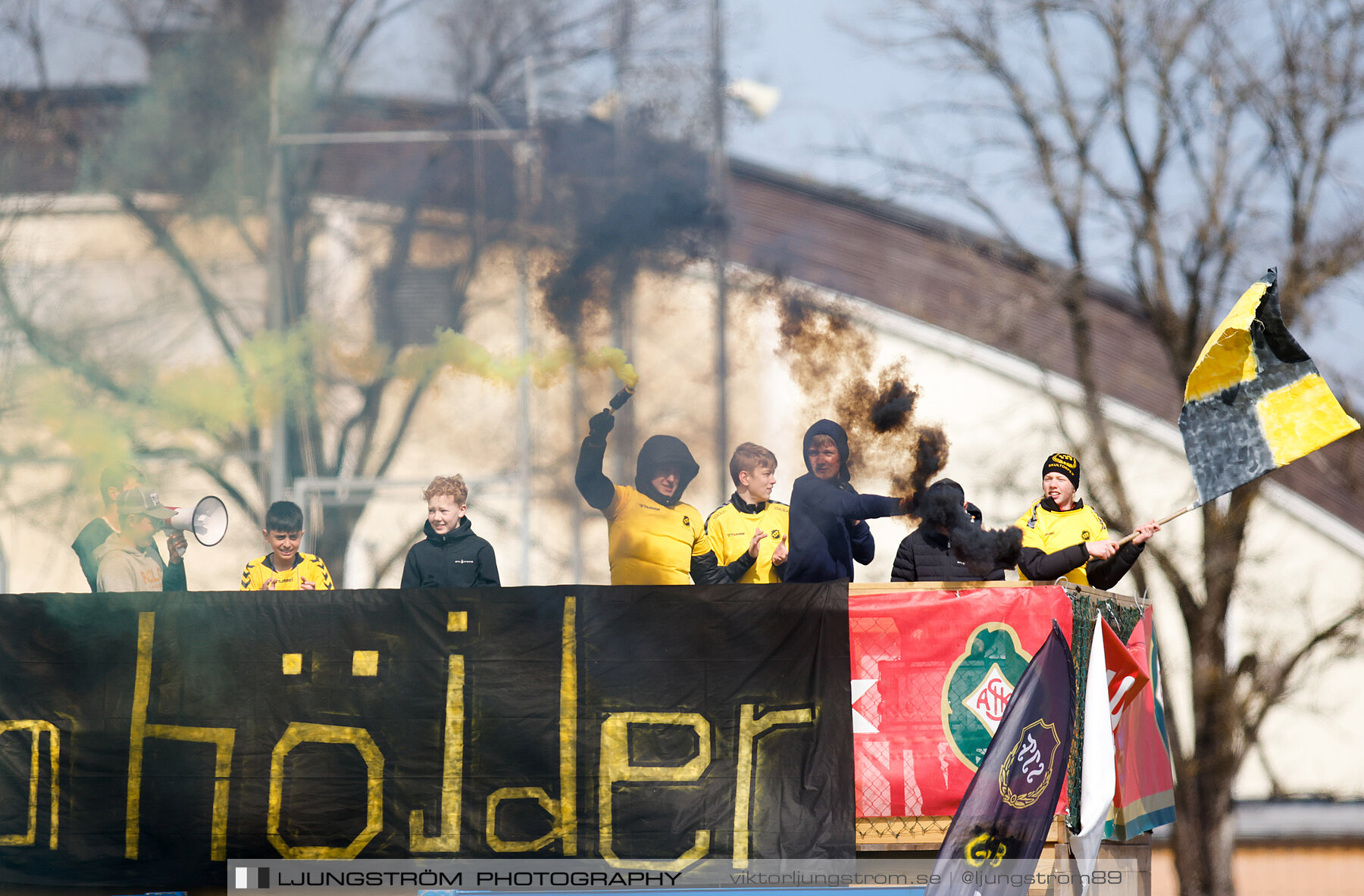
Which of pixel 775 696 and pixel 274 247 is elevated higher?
pixel 274 247

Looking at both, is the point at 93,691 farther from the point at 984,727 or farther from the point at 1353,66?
the point at 1353,66

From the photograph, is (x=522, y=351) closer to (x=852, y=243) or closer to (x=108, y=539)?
(x=852, y=243)

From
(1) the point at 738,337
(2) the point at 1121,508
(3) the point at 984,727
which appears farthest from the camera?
(2) the point at 1121,508

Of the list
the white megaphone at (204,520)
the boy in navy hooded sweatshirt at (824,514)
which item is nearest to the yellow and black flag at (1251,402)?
the boy in navy hooded sweatshirt at (824,514)

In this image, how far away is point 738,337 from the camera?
1278 centimetres

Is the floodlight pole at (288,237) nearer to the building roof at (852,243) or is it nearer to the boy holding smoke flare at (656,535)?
the building roof at (852,243)

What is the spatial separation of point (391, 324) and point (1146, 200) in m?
8.14

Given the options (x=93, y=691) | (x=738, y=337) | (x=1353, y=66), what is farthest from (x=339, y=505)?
(x=1353, y=66)

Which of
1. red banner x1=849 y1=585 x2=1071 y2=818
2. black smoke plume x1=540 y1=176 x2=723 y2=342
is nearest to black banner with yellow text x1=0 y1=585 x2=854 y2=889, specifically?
red banner x1=849 y1=585 x2=1071 y2=818

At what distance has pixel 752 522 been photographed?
24.2 feet

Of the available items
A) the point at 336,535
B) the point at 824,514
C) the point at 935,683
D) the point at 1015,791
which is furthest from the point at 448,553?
the point at 336,535

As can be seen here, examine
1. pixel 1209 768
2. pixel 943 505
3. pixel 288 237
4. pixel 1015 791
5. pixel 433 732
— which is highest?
pixel 288 237

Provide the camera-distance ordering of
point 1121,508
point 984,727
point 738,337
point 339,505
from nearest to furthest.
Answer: point 984,727
point 738,337
point 339,505
point 1121,508

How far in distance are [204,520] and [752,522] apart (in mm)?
2913
